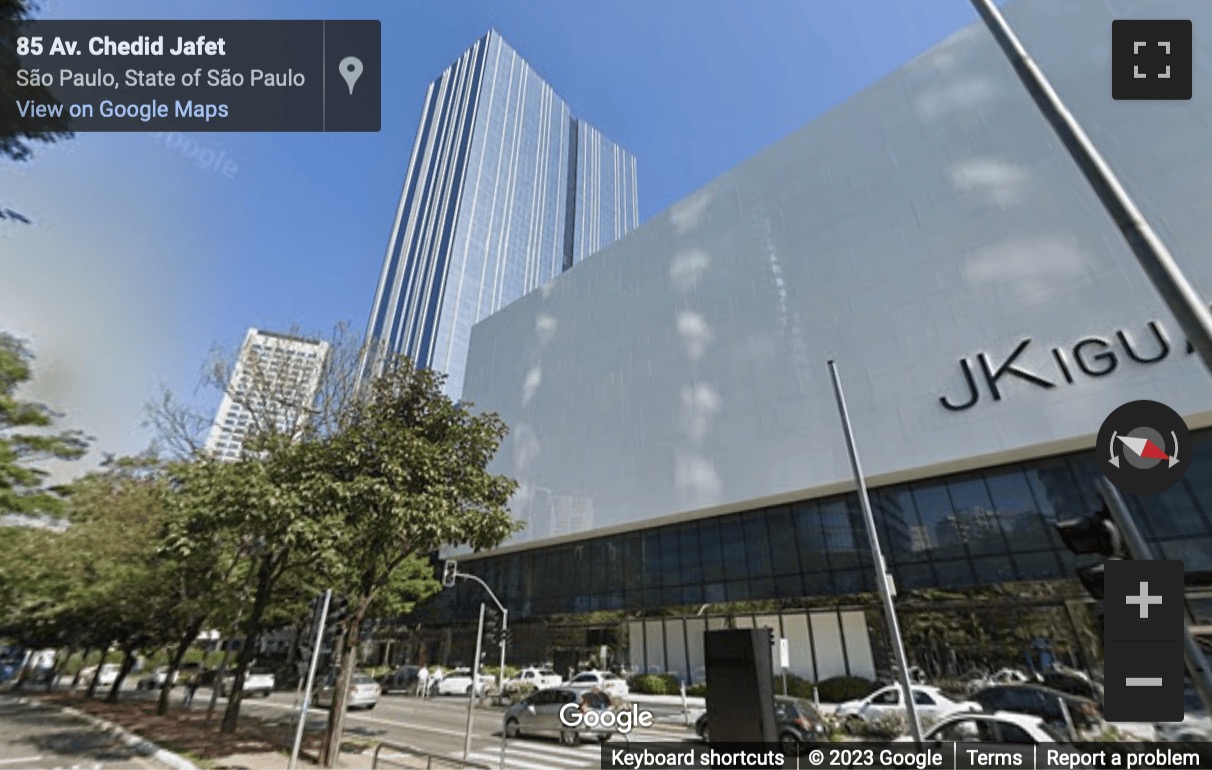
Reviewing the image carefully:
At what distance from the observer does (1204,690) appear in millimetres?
3404

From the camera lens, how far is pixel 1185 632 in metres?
3.49

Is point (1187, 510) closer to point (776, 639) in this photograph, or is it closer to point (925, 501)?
point (925, 501)

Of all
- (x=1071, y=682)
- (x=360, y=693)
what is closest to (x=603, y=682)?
(x=360, y=693)

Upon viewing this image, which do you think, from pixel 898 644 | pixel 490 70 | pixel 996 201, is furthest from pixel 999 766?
pixel 490 70

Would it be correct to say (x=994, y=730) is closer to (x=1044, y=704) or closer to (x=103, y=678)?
(x=1044, y=704)

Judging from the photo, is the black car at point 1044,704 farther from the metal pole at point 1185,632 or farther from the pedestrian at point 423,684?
the pedestrian at point 423,684

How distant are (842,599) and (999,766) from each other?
13.5 metres

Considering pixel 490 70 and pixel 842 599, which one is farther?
pixel 490 70

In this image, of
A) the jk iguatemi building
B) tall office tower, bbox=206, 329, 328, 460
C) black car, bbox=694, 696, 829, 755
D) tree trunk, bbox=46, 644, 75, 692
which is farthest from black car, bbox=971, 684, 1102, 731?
tree trunk, bbox=46, 644, 75, 692

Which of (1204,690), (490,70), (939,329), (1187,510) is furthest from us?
(490,70)

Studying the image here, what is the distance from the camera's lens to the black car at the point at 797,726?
40.8 ft

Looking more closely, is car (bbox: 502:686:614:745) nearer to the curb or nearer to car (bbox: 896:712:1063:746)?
the curb

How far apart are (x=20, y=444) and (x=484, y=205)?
97.9 m

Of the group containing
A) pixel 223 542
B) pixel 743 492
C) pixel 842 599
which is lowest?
pixel 842 599
